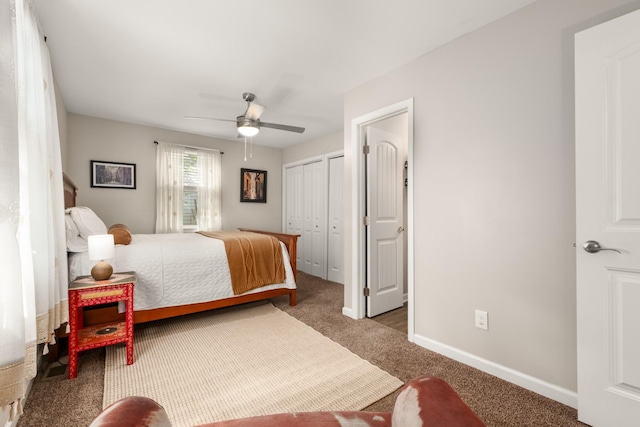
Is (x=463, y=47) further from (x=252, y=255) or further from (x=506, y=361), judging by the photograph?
(x=252, y=255)

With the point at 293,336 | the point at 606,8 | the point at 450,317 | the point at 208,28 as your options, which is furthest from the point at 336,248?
the point at 606,8

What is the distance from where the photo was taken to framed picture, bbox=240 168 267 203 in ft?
18.2

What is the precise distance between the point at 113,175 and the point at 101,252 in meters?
2.76

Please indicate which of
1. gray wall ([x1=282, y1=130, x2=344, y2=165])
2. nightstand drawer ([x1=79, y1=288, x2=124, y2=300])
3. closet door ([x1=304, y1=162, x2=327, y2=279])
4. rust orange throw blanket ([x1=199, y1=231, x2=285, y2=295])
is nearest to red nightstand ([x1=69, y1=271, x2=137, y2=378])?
nightstand drawer ([x1=79, y1=288, x2=124, y2=300])

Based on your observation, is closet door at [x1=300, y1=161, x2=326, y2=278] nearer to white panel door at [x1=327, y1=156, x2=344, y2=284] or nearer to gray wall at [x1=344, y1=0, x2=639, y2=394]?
white panel door at [x1=327, y1=156, x2=344, y2=284]

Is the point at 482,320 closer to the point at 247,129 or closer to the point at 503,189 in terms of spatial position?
the point at 503,189

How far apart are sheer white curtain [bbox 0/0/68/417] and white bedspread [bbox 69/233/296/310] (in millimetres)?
615

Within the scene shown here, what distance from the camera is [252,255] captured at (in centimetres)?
328

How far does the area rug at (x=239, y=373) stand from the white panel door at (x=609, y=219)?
1.08 metres

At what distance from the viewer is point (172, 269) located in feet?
9.08

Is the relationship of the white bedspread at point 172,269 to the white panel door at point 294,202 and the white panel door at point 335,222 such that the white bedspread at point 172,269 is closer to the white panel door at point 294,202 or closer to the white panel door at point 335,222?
the white panel door at point 335,222

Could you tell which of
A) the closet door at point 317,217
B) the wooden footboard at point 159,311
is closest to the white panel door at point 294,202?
the closet door at point 317,217

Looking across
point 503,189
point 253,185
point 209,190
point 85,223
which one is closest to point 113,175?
point 209,190

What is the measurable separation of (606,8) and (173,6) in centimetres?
256
